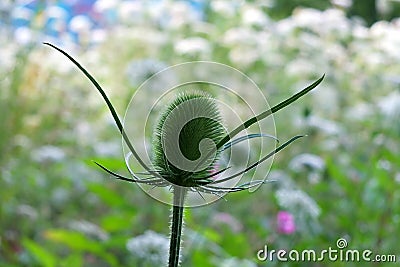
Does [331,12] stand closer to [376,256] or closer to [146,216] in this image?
[146,216]

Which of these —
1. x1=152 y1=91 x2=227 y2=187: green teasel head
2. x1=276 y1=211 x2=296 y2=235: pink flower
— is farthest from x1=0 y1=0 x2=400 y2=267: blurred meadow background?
x1=152 y1=91 x2=227 y2=187: green teasel head

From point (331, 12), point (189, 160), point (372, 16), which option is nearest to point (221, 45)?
point (331, 12)

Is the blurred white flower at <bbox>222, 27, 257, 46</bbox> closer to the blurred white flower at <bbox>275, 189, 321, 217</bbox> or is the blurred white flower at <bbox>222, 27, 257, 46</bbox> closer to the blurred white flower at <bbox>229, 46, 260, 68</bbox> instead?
the blurred white flower at <bbox>229, 46, 260, 68</bbox>

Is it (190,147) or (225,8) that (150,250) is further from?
(225,8)

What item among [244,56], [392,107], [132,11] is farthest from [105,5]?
[392,107]

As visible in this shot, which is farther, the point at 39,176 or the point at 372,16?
the point at 372,16

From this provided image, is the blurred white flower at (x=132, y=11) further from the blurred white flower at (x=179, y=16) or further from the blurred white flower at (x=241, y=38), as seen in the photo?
the blurred white flower at (x=241, y=38)
